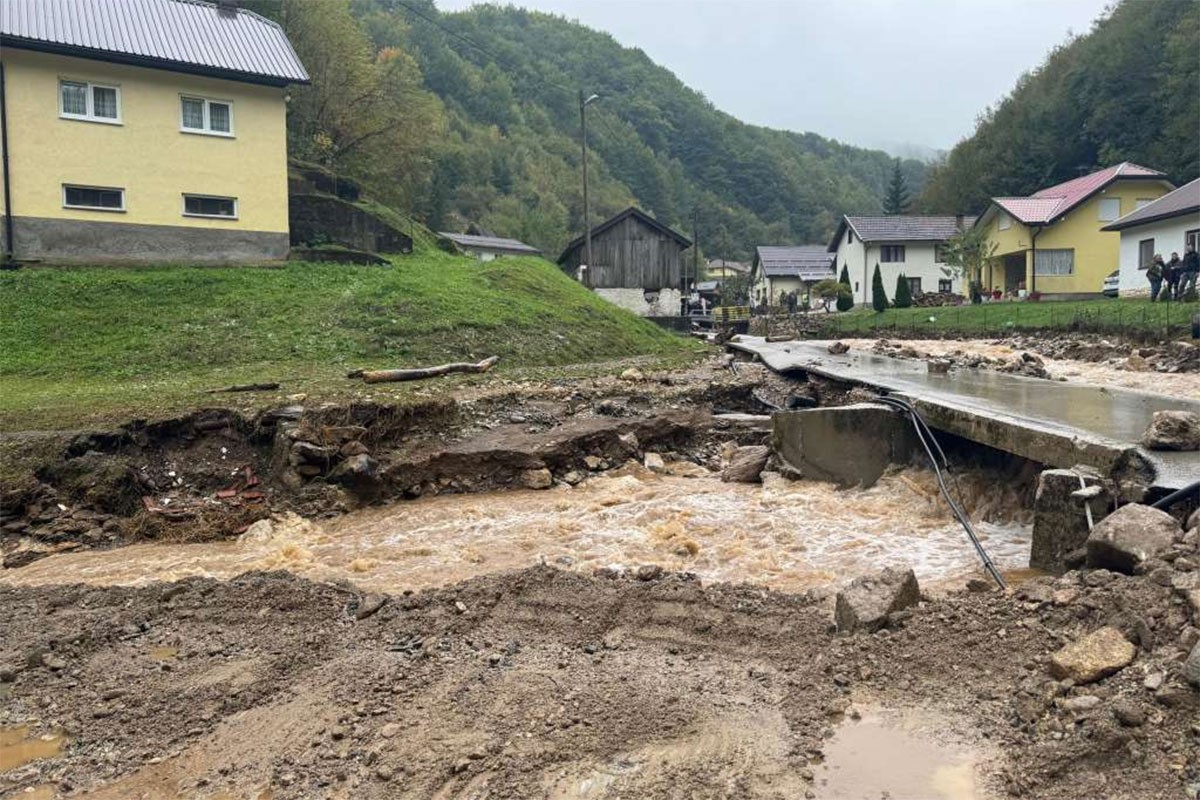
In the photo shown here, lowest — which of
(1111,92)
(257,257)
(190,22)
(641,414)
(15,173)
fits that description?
(641,414)

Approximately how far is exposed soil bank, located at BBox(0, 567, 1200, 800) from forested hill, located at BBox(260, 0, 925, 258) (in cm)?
3823

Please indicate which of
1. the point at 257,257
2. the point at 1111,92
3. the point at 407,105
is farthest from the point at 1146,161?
the point at 257,257

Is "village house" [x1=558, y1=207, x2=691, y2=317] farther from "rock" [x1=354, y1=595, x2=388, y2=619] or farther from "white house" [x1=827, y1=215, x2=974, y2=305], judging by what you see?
"rock" [x1=354, y1=595, x2=388, y2=619]

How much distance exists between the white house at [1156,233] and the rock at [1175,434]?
2832 centimetres

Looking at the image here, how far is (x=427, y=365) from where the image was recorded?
17062 mm

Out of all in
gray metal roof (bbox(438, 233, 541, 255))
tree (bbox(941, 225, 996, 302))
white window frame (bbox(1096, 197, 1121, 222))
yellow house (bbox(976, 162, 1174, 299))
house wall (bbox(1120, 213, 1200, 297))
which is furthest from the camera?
gray metal roof (bbox(438, 233, 541, 255))

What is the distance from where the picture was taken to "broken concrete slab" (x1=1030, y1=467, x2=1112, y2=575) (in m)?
6.25

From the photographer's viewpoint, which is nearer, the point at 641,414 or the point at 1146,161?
the point at 641,414

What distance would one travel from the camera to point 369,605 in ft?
20.6

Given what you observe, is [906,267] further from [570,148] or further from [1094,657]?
Answer: [570,148]

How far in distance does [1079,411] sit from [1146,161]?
5756 centimetres

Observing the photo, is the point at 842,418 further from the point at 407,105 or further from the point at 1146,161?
the point at 1146,161

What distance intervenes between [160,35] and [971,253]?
129ft


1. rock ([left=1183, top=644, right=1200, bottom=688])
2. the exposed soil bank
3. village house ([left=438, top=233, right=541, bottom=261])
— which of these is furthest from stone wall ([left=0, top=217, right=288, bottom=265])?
village house ([left=438, top=233, right=541, bottom=261])
